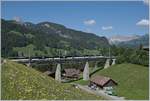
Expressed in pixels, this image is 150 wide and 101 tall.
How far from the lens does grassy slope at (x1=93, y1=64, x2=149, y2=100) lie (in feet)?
267

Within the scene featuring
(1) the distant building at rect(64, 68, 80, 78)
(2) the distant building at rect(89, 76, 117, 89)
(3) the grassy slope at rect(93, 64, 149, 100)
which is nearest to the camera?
(3) the grassy slope at rect(93, 64, 149, 100)

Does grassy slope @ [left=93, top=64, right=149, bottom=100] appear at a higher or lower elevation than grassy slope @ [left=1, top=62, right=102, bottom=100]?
lower

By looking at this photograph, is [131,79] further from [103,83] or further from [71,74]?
[71,74]

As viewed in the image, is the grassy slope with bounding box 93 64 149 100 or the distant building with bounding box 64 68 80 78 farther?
the distant building with bounding box 64 68 80 78

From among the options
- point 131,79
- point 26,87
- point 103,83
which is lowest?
point 103,83

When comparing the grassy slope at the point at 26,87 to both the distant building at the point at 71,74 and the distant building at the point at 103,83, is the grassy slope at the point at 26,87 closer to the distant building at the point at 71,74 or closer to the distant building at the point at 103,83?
the distant building at the point at 103,83

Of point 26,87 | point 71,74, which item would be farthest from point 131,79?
point 26,87

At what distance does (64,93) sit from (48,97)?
3.01 meters

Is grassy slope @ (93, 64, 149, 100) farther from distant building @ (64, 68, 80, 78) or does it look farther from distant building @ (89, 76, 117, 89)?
distant building @ (64, 68, 80, 78)

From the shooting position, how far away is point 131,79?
99312 mm

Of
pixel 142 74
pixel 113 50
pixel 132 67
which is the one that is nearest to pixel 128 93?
pixel 142 74

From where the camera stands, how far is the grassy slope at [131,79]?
267 feet

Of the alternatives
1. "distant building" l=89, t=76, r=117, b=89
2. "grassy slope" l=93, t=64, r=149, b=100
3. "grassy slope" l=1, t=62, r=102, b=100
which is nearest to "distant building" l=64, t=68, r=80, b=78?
"grassy slope" l=93, t=64, r=149, b=100

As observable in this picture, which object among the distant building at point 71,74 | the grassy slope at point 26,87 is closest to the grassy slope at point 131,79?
the distant building at point 71,74
